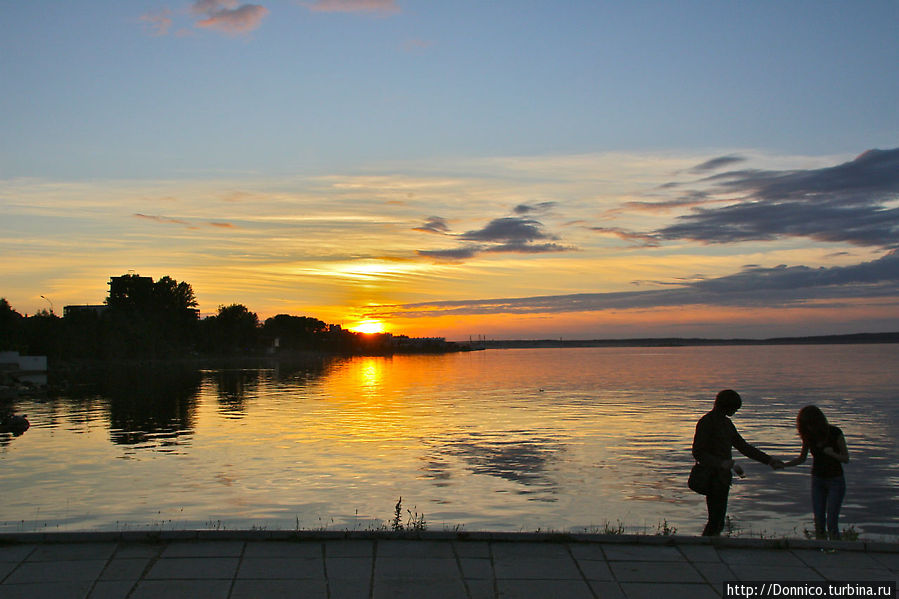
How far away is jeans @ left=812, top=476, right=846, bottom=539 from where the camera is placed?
39.5 feet

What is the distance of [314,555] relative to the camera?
9469mm

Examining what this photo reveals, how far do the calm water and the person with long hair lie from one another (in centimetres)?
491

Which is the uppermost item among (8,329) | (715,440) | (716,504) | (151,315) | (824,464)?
(151,315)

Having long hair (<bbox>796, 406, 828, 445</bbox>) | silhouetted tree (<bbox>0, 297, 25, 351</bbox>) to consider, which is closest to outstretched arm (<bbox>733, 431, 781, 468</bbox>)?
long hair (<bbox>796, 406, 828, 445</bbox>)

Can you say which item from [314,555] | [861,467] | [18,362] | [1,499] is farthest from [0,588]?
[18,362]

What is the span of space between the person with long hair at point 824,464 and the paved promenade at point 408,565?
92.1 inches

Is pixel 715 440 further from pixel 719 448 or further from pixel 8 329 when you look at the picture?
pixel 8 329

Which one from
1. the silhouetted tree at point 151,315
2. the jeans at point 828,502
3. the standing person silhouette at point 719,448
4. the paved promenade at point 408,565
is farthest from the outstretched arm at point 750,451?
the silhouetted tree at point 151,315

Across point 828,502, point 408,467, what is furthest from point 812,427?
point 408,467

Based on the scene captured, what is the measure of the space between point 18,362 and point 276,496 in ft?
308

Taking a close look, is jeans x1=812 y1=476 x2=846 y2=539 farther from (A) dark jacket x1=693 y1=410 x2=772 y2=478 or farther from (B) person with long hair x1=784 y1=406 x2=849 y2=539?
(A) dark jacket x1=693 y1=410 x2=772 y2=478

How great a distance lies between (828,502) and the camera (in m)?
12.2

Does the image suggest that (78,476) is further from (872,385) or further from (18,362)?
(18,362)

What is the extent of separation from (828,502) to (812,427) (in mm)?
1267
